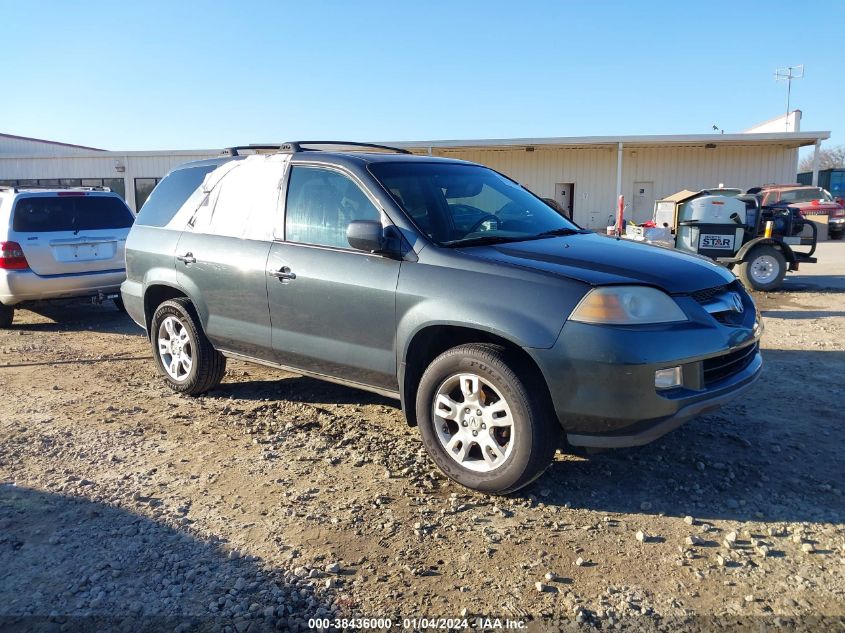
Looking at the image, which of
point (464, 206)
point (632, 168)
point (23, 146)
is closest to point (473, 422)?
point (464, 206)

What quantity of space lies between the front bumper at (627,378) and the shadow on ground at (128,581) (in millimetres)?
1525

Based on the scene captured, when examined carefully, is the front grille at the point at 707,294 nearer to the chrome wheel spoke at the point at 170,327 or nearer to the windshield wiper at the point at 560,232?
the windshield wiper at the point at 560,232

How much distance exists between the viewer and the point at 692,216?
1106 centimetres

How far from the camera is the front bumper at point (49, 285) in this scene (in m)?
8.12

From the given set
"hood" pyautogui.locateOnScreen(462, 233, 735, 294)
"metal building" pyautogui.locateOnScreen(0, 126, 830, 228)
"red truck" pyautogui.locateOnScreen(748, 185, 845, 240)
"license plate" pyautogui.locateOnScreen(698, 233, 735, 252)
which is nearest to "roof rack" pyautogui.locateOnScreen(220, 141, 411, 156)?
"hood" pyautogui.locateOnScreen(462, 233, 735, 294)


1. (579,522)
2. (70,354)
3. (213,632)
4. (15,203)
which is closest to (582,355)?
(579,522)

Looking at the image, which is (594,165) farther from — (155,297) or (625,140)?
(155,297)

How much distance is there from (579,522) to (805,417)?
2.38 meters

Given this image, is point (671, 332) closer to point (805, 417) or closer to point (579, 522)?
point (579, 522)

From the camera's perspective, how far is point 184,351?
555 centimetres

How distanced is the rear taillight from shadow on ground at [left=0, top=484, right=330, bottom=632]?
5.57m

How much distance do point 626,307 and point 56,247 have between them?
7.54m

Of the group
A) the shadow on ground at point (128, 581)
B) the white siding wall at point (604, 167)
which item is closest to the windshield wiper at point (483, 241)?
the shadow on ground at point (128, 581)

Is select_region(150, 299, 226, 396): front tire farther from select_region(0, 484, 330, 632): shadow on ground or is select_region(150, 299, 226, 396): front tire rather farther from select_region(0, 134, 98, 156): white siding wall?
select_region(0, 134, 98, 156): white siding wall
